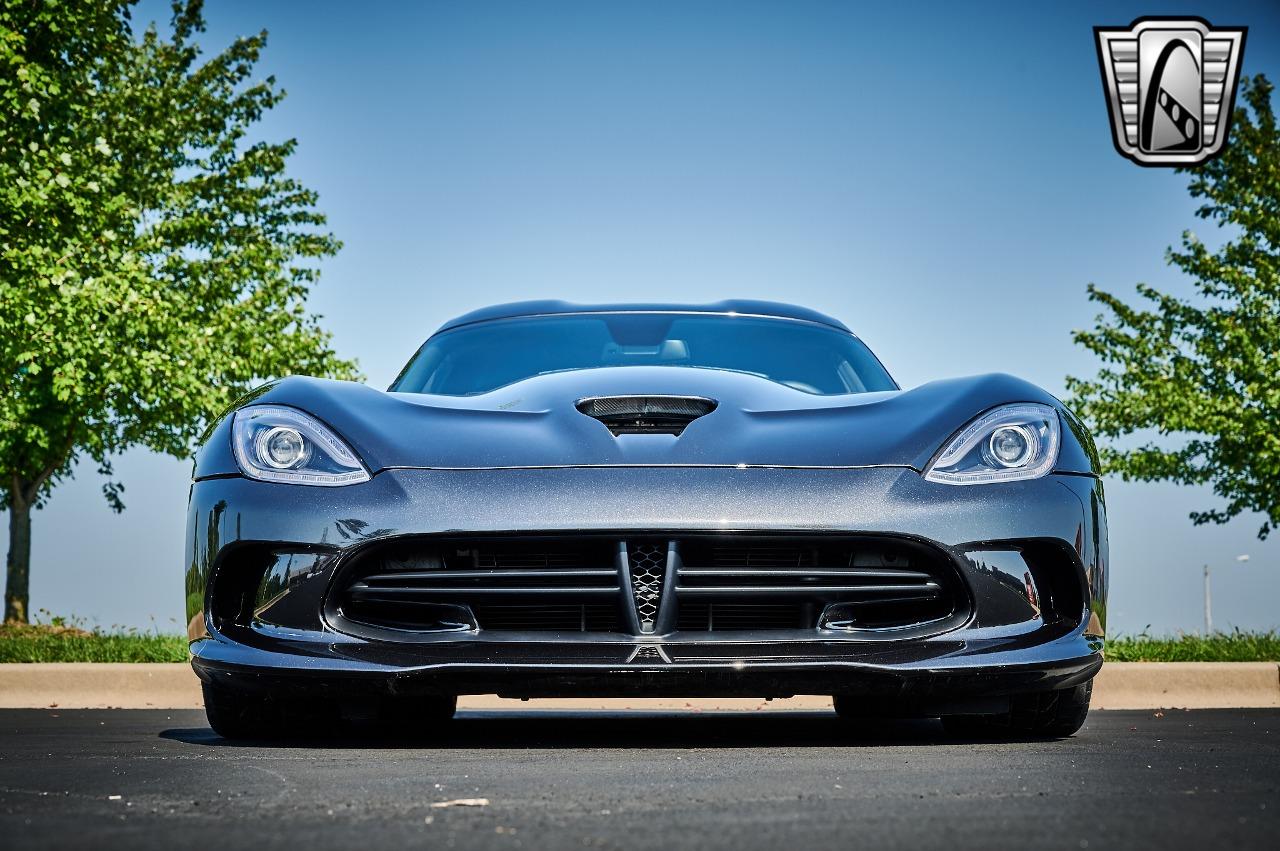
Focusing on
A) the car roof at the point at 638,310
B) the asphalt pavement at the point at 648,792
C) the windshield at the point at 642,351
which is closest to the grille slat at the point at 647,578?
the asphalt pavement at the point at 648,792

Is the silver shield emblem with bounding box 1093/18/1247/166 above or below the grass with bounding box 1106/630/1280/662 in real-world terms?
above

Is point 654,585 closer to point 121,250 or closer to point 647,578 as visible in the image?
point 647,578

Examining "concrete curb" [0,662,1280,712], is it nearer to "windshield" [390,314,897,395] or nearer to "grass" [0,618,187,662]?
"grass" [0,618,187,662]

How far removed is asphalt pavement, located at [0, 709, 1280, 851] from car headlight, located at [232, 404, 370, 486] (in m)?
0.76

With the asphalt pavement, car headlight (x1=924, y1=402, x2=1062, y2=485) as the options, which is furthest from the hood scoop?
the asphalt pavement

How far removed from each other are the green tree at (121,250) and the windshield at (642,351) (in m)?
8.67

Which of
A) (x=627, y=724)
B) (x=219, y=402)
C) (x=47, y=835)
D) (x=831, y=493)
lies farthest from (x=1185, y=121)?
(x=47, y=835)

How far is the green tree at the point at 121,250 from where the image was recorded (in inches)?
548

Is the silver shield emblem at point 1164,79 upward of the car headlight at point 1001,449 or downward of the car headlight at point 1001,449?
upward

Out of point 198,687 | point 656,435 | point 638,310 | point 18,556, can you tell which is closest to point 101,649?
point 198,687

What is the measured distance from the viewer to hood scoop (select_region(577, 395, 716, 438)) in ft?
13.9

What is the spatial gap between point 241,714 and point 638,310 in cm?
230

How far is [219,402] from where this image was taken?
53.8 ft

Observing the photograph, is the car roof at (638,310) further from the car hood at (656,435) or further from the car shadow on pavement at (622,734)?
the car shadow on pavement at (622,734)
